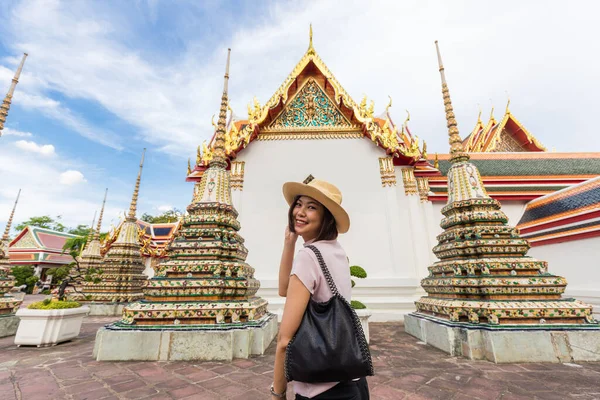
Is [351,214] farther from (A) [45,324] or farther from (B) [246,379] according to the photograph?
(A) [45,324]

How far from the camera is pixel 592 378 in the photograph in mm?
2734

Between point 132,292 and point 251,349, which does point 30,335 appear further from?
point 132,292

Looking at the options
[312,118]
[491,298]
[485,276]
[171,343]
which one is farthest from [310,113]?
[171,343]

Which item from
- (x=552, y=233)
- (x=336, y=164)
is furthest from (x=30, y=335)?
(x=552, y=233)

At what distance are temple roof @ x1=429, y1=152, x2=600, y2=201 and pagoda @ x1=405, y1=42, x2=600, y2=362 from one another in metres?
4.07

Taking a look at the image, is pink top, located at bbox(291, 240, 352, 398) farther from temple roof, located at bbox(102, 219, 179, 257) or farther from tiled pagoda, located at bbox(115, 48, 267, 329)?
temple roof, located at bbox(102, 219, 179, 257)

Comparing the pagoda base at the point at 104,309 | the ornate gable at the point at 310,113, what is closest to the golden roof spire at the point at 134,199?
the pagoda base at the point at 104,309

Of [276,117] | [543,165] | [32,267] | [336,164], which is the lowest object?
[32,267]

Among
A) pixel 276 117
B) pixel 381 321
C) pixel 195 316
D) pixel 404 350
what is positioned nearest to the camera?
pixel 195 316

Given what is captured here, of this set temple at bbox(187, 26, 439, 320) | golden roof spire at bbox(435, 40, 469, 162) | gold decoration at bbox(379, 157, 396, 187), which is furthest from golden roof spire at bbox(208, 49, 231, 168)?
gold decoration at bbox(379, 157, 396, 187)

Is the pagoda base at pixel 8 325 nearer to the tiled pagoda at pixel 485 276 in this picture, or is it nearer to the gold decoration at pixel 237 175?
the gold decoration at pixel 237 175

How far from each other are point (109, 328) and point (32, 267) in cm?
2346

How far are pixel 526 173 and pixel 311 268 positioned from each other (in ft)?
37.2

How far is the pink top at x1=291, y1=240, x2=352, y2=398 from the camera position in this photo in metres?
1.09
